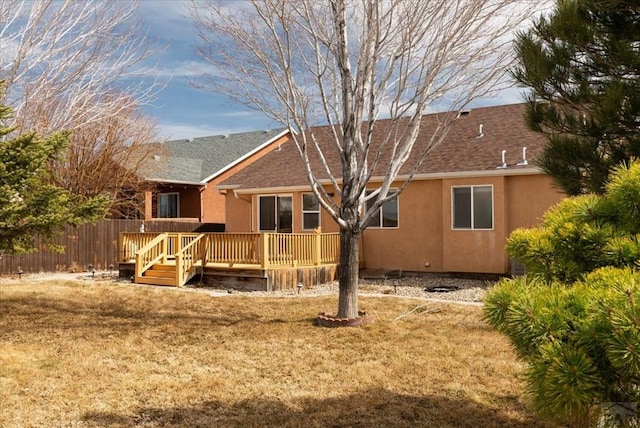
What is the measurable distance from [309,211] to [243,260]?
419cm

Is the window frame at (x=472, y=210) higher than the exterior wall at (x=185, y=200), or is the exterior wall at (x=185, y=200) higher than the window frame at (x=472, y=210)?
the exterior wall at (x=185, y=200)

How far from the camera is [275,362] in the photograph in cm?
685

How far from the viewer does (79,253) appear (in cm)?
1869

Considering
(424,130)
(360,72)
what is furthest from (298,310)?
(424,130)

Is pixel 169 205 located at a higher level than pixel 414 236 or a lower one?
higher

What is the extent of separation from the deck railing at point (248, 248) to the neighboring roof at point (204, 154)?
1003 cm

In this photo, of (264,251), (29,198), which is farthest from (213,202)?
(29,198)

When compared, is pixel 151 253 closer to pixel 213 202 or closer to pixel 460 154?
pixel 460 154

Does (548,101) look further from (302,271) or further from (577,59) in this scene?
(302,271)

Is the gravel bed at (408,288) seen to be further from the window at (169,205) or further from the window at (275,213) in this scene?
the window at (169,205)

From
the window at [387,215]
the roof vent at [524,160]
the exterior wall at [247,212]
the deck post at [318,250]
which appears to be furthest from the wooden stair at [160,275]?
the roof vent at [524,160]

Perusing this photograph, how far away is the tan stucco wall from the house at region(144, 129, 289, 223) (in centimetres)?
1117

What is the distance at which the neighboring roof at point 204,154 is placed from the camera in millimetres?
26406

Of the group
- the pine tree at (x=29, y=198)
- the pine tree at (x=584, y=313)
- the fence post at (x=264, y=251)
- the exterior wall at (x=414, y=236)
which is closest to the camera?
the pine tree at (x=584, y=313)
